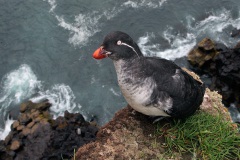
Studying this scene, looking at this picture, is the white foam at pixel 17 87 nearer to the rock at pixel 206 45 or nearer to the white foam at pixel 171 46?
the white foam at pixel 171 46

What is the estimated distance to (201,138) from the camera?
773 centimetres

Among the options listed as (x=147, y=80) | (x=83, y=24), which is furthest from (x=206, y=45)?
(x=147, y=80)

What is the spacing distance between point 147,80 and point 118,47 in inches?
39.1

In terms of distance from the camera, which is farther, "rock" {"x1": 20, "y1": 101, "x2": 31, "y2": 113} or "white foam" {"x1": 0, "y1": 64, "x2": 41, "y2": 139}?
"white foam" {"x1": 0, "y1": 64, "x2": 41, "y2": 139}

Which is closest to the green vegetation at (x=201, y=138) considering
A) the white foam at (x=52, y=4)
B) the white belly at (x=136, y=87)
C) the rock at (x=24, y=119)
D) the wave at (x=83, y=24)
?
the white belly at (x=136, y=87)

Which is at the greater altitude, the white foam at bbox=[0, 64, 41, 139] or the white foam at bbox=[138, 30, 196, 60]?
the white foam at bbox=[138, 30, 196, 60]

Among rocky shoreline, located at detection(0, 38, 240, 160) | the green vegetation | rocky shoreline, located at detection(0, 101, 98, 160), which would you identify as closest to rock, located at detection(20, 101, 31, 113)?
rocky shoreline, located at detection(0, 38, 240, 160)

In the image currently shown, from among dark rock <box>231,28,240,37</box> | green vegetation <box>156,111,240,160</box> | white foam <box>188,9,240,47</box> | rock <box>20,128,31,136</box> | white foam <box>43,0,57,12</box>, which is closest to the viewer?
green vegetation <box>156,111,240,160</box>

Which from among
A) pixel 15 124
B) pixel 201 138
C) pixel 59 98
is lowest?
pixel 59 98

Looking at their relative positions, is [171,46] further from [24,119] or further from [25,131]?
[25,131]

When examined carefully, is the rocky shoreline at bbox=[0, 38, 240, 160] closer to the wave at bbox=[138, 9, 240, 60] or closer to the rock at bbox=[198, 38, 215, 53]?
the rock at bbox=[198, 38, 215, 53]

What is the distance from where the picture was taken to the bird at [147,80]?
6.73 meters

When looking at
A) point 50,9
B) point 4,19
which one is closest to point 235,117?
point 50,9

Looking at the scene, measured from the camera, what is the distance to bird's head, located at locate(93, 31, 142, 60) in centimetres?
661
